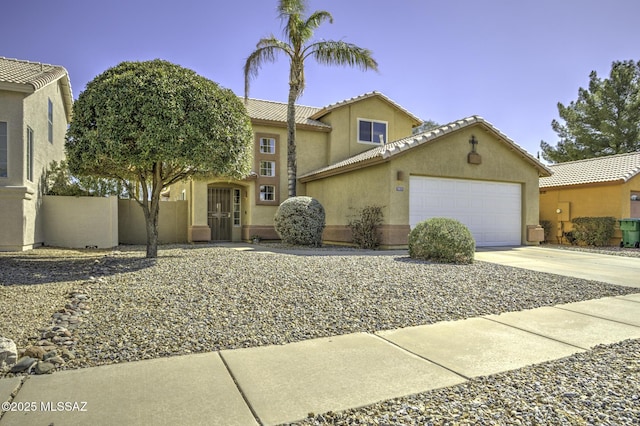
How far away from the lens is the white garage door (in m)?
14.3

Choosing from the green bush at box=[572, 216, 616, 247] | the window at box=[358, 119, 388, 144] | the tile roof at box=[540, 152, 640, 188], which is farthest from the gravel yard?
the tile roof at box=[540, 152, 640, 188]

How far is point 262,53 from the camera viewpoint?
1603 centimetres

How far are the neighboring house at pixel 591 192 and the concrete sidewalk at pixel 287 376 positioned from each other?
15.7 metres

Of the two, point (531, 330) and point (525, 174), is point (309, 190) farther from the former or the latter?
point (531, 330)

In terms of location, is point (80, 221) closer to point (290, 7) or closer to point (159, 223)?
point (159, 223)

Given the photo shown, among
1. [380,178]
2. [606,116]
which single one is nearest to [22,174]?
[380,178]

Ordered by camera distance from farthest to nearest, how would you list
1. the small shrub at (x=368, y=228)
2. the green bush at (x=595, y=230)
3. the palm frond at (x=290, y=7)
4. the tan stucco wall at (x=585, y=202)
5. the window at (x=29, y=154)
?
the tan stucco wall at (x=585, y=202), the green bush at (x=595, y=230), the palm frond at (x=290, y=7), the small shrub at (x=368, y=228), the window at (x=29, y=154)

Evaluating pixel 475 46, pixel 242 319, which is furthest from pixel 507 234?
pixel 242 319

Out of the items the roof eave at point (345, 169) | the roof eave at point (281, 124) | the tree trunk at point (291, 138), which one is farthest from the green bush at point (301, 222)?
the roof eave at point (281, 124)

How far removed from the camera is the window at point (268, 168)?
18.3m

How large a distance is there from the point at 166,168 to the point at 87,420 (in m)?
8.21

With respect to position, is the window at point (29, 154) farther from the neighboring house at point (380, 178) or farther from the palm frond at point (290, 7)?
the palm frond at point (290, 7)

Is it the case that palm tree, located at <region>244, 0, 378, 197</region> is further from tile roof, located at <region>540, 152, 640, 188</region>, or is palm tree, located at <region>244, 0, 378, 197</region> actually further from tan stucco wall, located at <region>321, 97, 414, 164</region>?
tile roof, located at <region>540, 152, 640, 188</region>

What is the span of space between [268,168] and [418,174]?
7312 millimetres
